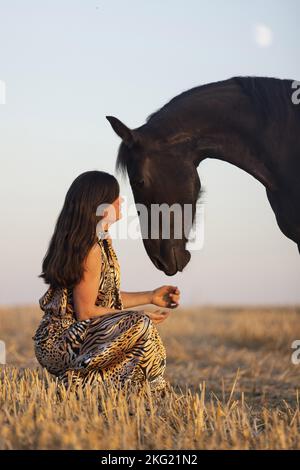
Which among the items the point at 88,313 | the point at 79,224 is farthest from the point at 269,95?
the point at 88,313

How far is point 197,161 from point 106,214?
931 millimetres

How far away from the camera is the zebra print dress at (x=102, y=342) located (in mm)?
4949

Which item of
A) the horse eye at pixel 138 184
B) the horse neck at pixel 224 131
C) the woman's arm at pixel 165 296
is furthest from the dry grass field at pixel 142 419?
the horse neck at pixel 224 131

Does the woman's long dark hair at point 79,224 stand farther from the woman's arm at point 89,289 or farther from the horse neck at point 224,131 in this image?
the horse neck at point 224,131

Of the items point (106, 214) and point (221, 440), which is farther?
point (106, 214)

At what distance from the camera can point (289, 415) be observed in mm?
4582

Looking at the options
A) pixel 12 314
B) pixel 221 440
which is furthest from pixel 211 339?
pixel 221 440

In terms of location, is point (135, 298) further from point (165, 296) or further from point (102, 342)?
point (102, 342)

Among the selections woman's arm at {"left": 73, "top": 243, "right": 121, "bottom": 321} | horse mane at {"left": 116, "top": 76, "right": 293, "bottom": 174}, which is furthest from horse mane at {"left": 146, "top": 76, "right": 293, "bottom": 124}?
woman's arm at {"left": 73, "top": 243, "right": 121, "bottom": 321}

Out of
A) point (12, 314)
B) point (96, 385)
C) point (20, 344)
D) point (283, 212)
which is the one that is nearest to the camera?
point (96, 385)

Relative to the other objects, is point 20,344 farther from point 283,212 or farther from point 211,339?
point 283,212

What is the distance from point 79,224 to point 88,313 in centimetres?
63

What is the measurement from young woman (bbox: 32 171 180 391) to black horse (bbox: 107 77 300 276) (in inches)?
13.5

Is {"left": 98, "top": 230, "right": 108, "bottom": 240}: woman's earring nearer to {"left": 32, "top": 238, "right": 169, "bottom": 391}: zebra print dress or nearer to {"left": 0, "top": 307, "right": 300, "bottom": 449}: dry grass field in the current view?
{"left": 32, "top": 238, "right": 169, "bottom": 391}: zebra print dress
